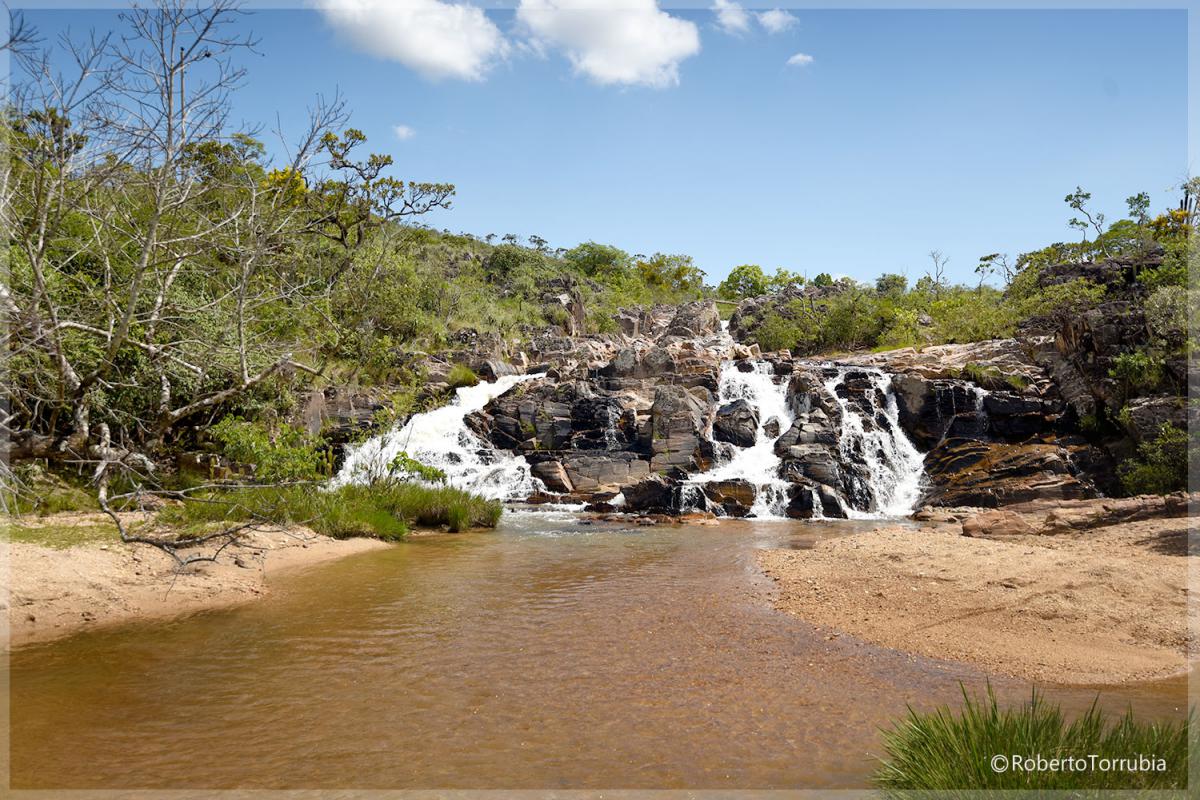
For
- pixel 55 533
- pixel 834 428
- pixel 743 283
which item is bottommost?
pixel 55 533

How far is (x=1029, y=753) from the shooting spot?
3184 mm

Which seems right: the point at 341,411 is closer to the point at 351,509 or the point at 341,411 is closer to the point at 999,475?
the point at 351,509

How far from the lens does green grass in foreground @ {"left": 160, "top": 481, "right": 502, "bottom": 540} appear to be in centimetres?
1156

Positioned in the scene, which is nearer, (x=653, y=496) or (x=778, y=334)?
(x=653, y=496)

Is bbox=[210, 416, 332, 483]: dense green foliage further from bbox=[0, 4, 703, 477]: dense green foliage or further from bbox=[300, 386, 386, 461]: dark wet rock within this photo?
bbox=[300, 386, 386, 461]: dark wet rock

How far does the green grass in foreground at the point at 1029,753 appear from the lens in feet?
9.88

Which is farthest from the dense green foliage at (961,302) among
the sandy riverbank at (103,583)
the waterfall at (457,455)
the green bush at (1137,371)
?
the sandy riverbank at (103,583)

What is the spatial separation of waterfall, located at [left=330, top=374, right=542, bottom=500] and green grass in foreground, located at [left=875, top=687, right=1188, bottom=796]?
60.4 feet

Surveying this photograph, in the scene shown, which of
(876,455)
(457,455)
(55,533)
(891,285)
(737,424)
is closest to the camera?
(55,533)

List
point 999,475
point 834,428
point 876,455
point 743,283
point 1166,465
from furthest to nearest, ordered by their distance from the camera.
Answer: point 743,283
point 834,428
point 876,455
point 999,475
point 1166,465

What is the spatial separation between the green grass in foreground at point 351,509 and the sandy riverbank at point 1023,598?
8047 mm

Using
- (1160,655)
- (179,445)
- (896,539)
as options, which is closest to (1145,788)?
(1160,655)

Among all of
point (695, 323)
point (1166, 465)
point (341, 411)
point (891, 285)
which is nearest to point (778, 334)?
point (695, 323)

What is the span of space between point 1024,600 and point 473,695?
268 inches
